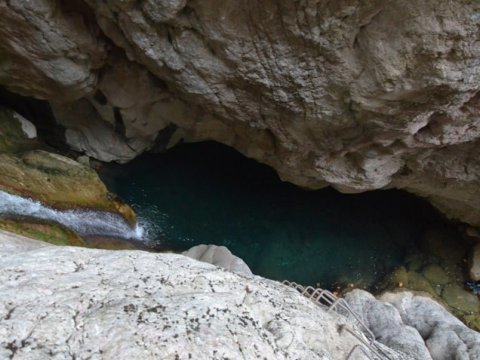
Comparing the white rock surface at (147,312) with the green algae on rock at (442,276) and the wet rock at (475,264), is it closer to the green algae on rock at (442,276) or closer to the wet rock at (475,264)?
the green algae on rock at (442,276)

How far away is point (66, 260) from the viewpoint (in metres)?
3.90

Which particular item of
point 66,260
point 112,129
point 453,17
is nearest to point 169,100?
point 112,129

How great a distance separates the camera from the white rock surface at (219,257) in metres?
9.65

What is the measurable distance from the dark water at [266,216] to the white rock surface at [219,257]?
1607mm

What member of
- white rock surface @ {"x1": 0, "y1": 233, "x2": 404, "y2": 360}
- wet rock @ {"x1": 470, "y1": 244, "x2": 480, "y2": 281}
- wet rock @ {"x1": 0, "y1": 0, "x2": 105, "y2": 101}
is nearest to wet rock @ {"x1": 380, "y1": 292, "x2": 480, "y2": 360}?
white rock surface @ {"x1": 0, "y1": 233, "x2": 404, "y2": 360}

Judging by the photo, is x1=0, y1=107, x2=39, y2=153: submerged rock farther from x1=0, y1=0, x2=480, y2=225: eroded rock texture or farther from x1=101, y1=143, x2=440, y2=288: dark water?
x1=101, y1=143, x2=440, y2=288: dark water

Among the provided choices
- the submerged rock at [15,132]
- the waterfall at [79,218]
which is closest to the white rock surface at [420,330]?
the waterfall at [79,218]

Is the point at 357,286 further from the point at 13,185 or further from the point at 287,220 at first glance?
the point at 13,185

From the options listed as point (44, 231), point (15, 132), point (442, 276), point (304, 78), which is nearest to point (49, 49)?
point (15, 132)

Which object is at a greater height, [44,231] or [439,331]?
[439,331]

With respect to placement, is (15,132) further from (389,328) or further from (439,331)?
(439,331)

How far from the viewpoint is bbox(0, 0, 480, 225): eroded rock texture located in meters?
7.33

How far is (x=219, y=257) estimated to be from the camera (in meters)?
10.0

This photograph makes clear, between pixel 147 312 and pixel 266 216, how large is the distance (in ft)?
35.9
